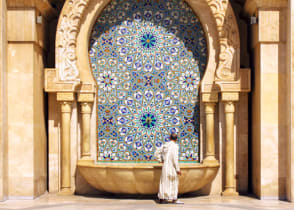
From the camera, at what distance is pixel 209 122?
797cm

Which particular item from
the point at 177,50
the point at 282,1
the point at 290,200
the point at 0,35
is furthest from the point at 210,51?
the point at 0,35

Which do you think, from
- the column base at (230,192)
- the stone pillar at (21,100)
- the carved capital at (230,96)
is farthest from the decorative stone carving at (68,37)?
the column base at (230,192)

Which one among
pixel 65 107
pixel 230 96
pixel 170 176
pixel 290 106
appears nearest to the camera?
pixel 170 176

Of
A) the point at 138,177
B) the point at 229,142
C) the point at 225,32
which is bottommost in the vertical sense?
the point at 138,177

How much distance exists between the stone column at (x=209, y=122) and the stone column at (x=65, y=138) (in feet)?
7.33

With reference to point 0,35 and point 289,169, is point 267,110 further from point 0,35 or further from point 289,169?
point 0,35

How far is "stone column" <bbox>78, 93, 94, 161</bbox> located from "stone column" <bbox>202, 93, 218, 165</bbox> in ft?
6.29

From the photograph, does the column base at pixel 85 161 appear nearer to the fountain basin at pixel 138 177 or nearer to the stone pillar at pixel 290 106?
the fountain basin at pixel 138 177

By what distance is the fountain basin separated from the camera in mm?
7199

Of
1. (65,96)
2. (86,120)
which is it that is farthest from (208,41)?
(65,96)

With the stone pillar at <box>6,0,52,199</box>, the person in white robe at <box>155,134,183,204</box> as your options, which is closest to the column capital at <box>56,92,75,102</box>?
the stone pillar at <box>6,0,52,199</box>

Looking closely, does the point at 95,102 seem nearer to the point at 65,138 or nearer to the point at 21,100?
the point at 65,138

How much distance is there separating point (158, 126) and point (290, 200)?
2429 mm

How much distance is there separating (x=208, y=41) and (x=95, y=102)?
85.5 inches
